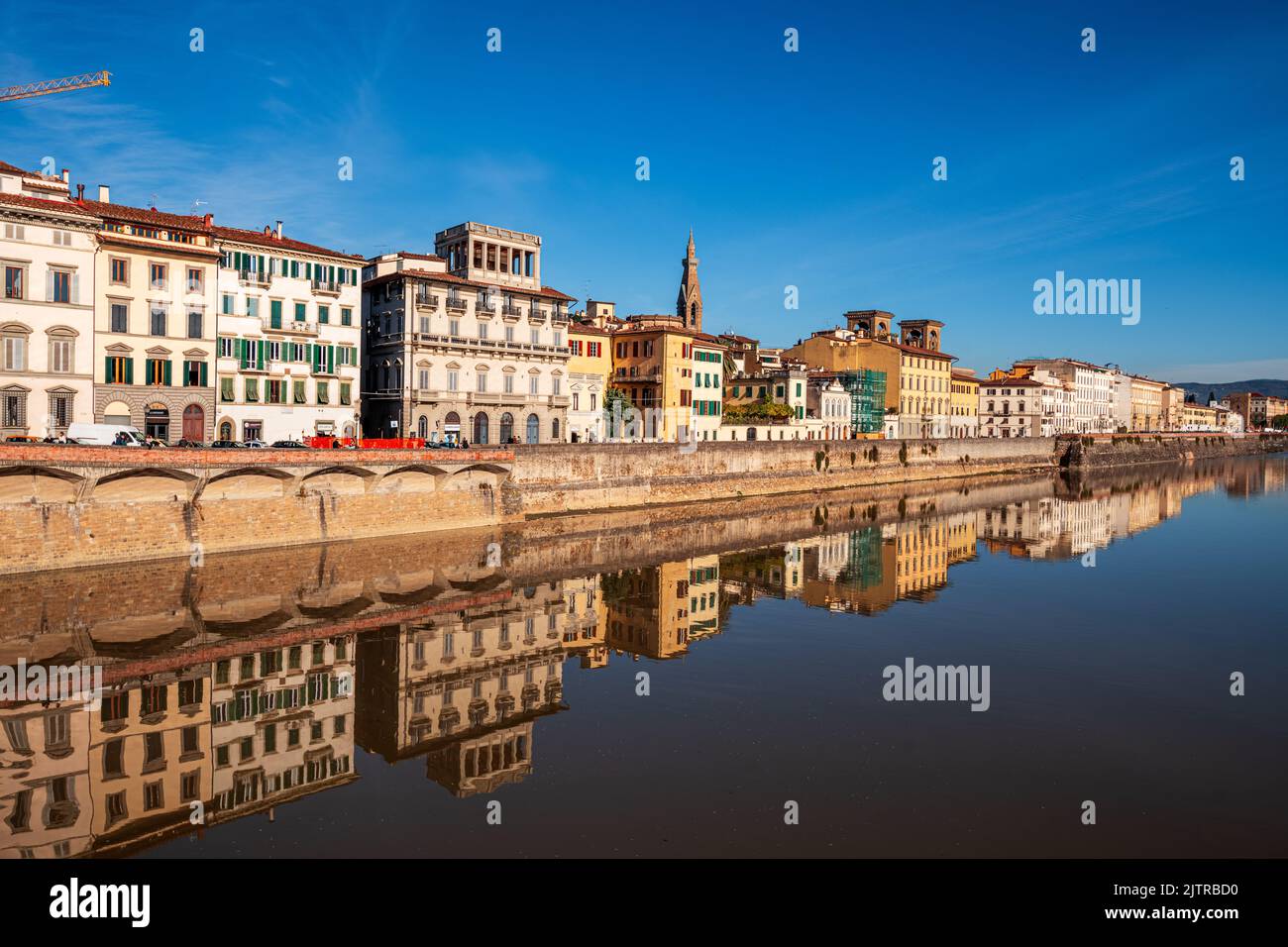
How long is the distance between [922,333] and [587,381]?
81003 mm

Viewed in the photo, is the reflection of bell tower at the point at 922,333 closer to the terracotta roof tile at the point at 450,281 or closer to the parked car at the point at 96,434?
the terracotta roof tile at the point at 450,281

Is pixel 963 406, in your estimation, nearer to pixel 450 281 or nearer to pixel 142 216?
pixel 450 281

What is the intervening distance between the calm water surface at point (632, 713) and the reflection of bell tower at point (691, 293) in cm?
8504

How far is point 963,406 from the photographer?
428 ft

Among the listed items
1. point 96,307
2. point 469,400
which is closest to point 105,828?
point 96,307

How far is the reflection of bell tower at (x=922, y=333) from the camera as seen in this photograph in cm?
13050

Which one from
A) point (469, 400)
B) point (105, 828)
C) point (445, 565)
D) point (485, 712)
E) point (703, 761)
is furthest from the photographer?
point (469, 400)

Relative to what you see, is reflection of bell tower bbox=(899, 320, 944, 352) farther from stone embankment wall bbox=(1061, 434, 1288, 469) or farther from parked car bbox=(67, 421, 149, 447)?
parked car bbox=(67, 421, 149, 447)

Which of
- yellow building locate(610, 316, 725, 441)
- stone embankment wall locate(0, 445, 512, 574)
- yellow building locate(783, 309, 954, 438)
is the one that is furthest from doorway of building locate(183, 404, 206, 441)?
yellow building locate(783, 309, 954, 438)

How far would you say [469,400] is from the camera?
56.2 metres

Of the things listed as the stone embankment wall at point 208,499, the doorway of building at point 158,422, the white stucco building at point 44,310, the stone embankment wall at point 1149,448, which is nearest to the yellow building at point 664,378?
the stone embankment wall at point 208,499

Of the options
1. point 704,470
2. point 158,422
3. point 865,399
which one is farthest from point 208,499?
point 865,399

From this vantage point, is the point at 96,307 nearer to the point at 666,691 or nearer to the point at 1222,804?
the point at 666,691

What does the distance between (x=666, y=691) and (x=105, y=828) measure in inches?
474
